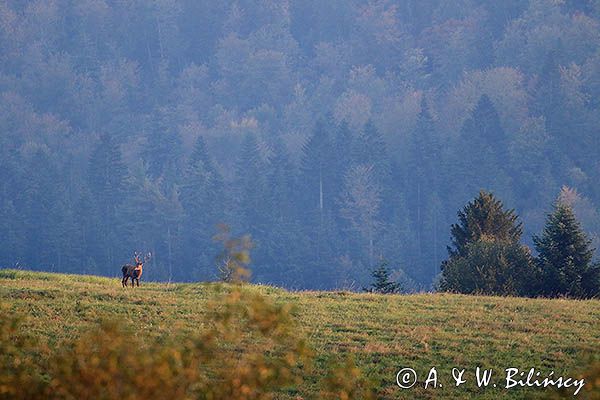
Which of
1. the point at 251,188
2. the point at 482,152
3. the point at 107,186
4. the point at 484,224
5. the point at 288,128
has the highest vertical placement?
the point at 288,128

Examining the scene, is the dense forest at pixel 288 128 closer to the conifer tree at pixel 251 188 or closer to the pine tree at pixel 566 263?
the conifer tree at pixel 251 188

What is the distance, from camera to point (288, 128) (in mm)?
146750

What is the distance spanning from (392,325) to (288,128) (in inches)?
4936

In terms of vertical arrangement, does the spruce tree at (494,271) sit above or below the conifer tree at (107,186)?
below

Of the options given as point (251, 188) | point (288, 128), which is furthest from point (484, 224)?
point (288, 128)

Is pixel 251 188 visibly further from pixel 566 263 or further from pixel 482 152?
pixel 566 263

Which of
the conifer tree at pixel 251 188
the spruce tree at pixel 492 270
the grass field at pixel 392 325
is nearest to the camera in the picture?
the grass field at pixel 392 325

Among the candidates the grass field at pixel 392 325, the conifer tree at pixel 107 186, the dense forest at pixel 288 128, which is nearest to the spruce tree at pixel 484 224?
the grass field at pixel 392 325

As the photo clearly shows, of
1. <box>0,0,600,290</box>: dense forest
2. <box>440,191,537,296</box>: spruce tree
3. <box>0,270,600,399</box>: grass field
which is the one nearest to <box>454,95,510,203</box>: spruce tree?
<box>0,0,600,290</box>: dense forest

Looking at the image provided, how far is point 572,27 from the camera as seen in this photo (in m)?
139

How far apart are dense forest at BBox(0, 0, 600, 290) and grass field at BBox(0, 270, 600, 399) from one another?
7481 cm

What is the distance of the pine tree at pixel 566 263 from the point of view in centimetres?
3584

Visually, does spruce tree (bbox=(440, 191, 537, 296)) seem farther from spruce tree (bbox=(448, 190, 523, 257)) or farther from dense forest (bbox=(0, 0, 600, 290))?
dense forest (bbox=(0, 0, 600, 290))

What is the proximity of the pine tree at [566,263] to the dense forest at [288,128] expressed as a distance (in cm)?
6274
